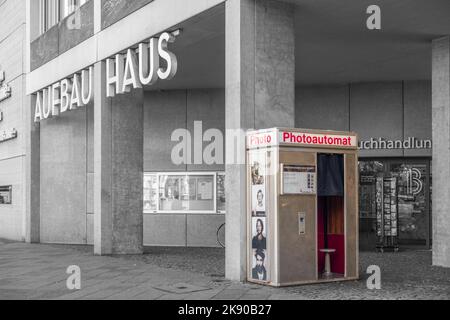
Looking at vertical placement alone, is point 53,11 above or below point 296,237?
above

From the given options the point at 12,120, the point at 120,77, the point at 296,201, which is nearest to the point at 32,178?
the point at 12,120

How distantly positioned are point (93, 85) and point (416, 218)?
888 cm

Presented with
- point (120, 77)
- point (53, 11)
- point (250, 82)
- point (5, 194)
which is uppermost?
point (53, 11)

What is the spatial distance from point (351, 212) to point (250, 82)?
266 centimetres

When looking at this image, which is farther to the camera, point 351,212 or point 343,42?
point 343,42

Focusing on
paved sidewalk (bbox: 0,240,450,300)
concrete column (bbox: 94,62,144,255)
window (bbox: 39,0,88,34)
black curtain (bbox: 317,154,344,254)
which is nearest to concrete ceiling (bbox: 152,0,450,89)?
concrete column (bbox: 94,62,144,255)

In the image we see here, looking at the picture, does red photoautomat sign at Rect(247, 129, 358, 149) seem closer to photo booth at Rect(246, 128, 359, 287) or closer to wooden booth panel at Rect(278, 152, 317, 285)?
photo booth at Rect(246, 128, 359, 287)

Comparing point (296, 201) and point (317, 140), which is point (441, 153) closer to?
point (317, 140)

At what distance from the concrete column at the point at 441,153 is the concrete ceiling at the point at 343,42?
1.96ft

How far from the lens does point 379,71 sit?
633 inches

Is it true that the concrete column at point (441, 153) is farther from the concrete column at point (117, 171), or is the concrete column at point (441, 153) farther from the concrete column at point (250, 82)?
the concrete column at point (117, 171)

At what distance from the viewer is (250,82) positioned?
34.9 feet
